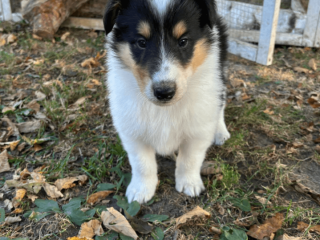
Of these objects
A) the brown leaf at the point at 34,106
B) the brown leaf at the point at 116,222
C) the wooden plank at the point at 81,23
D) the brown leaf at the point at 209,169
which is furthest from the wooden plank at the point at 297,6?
the brown leaf at the point at 116,222

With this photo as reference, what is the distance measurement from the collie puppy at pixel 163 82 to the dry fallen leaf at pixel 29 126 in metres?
1.36

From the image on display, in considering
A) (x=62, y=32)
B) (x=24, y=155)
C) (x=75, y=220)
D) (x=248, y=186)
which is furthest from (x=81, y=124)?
(x=62, y=32)

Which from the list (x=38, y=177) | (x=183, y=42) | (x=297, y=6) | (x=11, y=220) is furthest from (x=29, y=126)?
(x=297, y=6)

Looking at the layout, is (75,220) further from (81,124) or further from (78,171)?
(81,124)

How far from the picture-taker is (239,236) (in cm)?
211

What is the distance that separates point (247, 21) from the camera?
17.5 feet

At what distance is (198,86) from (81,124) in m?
1.68

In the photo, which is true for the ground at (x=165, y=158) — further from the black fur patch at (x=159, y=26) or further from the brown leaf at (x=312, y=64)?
the black fur patch at (x=159, y=26)

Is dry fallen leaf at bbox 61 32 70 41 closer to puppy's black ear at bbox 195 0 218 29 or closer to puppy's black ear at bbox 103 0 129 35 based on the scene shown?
puppy's black ear at bbox 103 0 129 35

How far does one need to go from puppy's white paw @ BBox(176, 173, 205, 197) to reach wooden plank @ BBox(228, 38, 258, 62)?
3.01m

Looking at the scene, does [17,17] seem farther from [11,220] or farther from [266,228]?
[266,228]

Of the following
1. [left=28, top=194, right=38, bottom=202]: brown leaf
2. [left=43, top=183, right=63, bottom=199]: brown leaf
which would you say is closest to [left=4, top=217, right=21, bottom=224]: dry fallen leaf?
[left=28, top=194, right=38, bottom=202]: brown leaf

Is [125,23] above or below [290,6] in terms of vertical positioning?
above

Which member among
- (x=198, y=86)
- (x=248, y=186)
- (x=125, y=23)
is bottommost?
(x=248, y=186)
